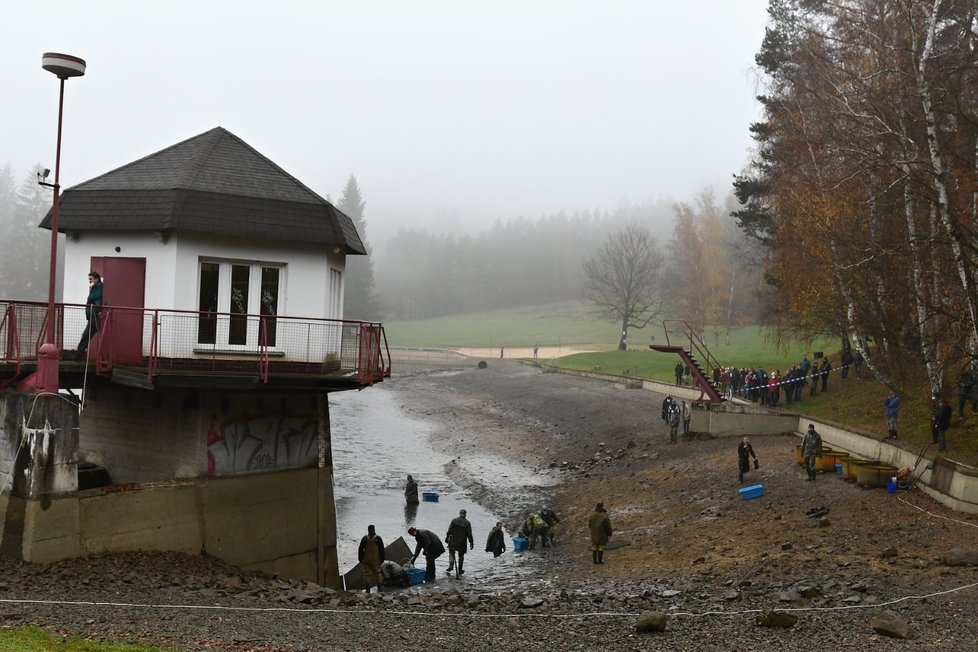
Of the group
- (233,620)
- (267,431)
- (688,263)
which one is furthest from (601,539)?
(688,263)

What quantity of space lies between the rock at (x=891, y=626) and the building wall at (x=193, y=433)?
41.8ft

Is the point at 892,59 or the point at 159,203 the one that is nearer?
the point at 159,203

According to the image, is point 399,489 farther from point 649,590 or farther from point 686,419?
point 649,590

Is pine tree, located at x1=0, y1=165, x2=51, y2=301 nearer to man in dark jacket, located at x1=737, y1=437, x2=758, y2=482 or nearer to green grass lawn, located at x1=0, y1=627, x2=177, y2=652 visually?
man in dark jacket, located at x1=737, y1=437, x2=758, y2=482

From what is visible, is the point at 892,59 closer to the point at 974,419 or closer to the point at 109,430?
the point at 974,419

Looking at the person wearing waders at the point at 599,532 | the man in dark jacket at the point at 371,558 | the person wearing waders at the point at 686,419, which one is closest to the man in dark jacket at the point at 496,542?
the person wearing waders at the point at 599,532

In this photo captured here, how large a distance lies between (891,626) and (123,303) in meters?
15.5

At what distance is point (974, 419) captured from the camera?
85.0 ft

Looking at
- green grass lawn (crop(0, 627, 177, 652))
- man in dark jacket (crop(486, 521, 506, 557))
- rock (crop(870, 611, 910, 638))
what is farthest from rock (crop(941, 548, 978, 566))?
green grass lawn (crop(0, 627, 177, 652))

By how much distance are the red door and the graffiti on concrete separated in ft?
7.45

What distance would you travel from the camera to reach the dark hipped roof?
698 inches

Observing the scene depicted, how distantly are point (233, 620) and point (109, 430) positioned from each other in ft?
30.8

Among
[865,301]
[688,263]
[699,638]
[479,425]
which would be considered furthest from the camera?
[688,263]

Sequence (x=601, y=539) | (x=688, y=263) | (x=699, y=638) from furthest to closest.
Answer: (x=688, y=263), (x=601, y=539), (x=699, y=638)
